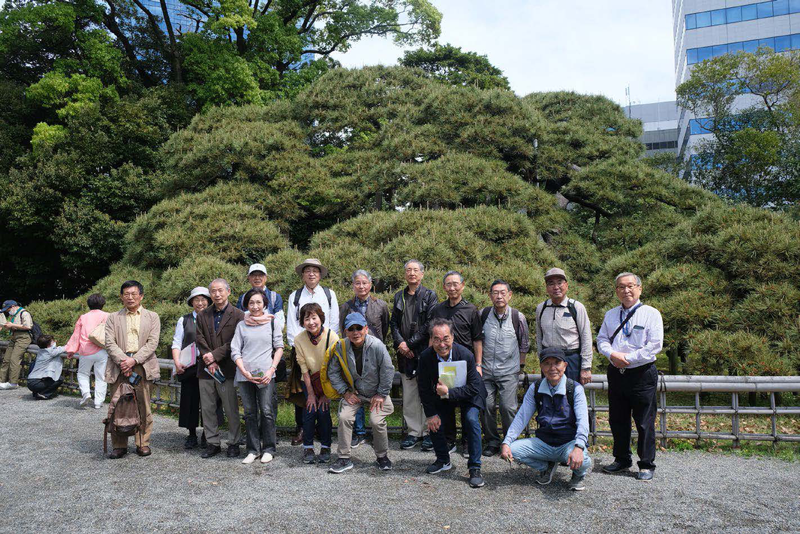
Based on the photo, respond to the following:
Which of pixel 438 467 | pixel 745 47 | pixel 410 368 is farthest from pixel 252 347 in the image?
pixel 745 47

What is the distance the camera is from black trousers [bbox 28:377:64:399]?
753cm

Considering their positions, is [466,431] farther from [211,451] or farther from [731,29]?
[731,29]

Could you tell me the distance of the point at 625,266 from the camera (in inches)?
286

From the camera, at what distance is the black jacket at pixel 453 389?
407 centimetres

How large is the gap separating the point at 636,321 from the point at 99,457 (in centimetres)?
477

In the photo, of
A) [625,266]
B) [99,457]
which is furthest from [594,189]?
[99,457]

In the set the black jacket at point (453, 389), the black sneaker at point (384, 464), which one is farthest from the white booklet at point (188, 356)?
the black jacket at point (453, 389)

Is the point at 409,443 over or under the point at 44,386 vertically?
under

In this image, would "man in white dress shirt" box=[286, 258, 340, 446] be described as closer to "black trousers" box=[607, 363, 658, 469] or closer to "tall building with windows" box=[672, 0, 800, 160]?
A: "black trousers" box=[607, 363, 658, 469]

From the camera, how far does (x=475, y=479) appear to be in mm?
3830

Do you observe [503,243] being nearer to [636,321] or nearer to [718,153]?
[636,321]

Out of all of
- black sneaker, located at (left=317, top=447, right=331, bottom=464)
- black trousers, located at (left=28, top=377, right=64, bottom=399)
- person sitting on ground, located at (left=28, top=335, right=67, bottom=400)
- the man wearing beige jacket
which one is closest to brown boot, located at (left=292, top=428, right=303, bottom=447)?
black sneaker, located at (left=317, top=447, right=331, bottom=464)

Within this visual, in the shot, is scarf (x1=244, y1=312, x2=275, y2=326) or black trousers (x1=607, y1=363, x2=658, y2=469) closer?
black trousers (x1=607, y1=363, x2=658, y2=469)

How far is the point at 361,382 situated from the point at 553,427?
1.55 m
